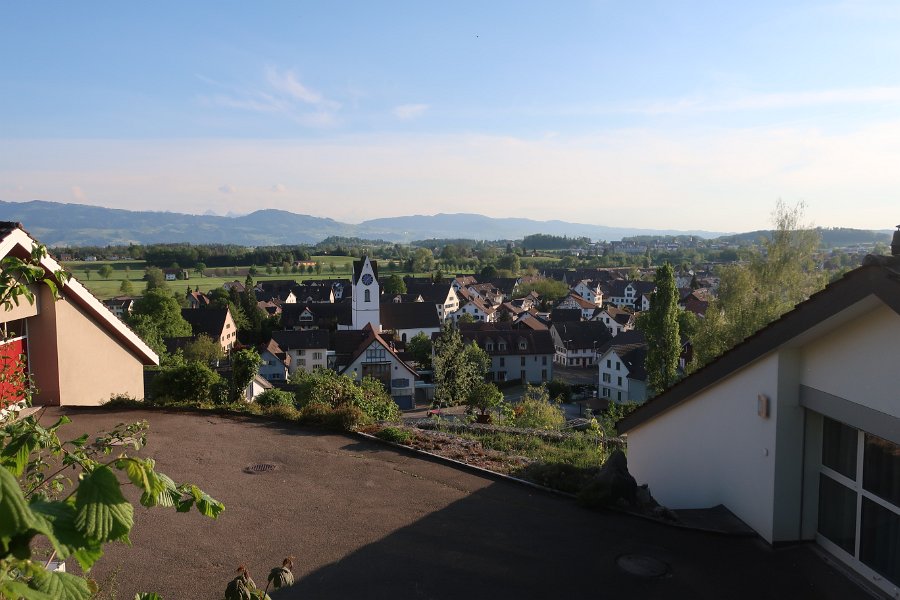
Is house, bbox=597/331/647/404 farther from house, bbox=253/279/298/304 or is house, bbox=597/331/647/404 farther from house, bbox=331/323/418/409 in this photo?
house, bbox=253/279/298/304

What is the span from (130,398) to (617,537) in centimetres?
957

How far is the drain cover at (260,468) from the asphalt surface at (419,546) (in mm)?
122

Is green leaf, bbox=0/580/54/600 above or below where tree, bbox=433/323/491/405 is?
above

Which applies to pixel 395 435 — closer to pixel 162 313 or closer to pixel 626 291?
pixel 162 313

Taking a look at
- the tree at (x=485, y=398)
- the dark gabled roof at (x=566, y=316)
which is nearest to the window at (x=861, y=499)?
the tree at (x=485, y=398)

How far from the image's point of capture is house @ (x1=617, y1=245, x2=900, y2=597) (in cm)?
470

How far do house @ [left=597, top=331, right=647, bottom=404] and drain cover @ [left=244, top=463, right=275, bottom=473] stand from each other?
42027 mm

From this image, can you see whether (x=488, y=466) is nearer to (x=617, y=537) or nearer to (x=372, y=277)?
(x=617, y=537)

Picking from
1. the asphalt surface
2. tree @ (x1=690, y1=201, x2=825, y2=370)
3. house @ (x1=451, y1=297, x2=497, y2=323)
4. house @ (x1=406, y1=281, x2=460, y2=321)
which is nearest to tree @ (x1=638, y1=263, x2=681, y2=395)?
tree @ (x1=690, y1=201, x2=825, y2=370)

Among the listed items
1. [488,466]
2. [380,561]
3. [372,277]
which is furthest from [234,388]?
[372,277]

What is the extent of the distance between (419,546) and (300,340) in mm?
57116

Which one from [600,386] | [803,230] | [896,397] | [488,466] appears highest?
[803,230]

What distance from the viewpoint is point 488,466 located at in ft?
30.2

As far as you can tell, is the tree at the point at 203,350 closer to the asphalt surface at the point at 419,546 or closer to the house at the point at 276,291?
the asphalt surface at the point at 419,546
